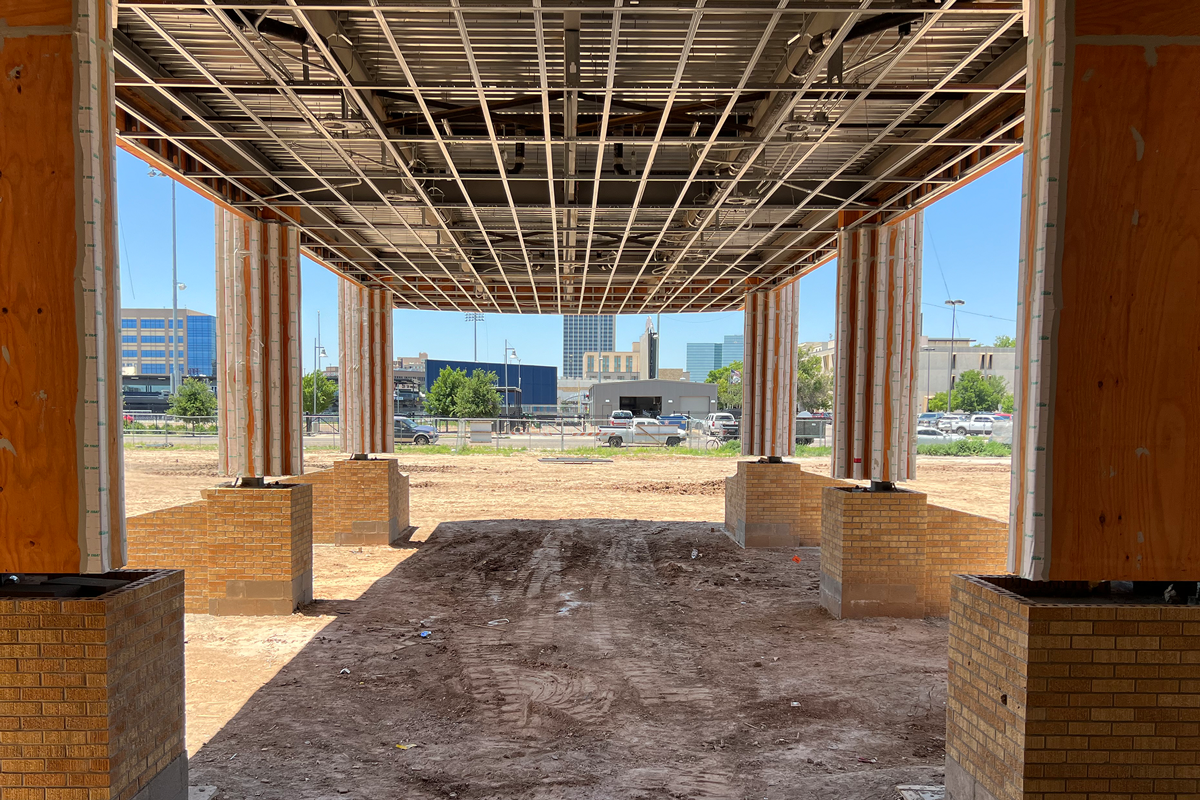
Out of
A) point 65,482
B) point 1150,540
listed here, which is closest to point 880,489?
point 1150,540

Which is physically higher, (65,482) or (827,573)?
(65,482)

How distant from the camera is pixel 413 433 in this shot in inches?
1561

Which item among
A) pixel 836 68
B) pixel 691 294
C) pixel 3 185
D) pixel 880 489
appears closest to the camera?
pixel 3 185

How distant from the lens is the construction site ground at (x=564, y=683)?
5.23 metres

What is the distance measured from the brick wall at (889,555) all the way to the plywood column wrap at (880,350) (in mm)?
506

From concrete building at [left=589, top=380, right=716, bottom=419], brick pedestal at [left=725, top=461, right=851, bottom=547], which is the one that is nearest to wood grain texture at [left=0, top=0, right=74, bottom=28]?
brick pedestal at [left=725, top=461, right=851, bottom=547]

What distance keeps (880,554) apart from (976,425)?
4628 centimetres

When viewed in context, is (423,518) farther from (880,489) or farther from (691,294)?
(880,489)

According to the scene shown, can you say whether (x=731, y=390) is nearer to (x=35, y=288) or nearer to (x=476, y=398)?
(x=476, y=398)

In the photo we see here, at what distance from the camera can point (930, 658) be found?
7.84 m

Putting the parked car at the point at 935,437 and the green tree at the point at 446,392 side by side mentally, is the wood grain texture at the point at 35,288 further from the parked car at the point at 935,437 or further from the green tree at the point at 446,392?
the green tree at the point at 446,392

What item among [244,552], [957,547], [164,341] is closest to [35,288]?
[244,552]

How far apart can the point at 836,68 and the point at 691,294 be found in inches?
469

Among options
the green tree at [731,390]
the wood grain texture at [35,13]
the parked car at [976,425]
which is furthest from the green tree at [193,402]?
the parked car at [976,425]
